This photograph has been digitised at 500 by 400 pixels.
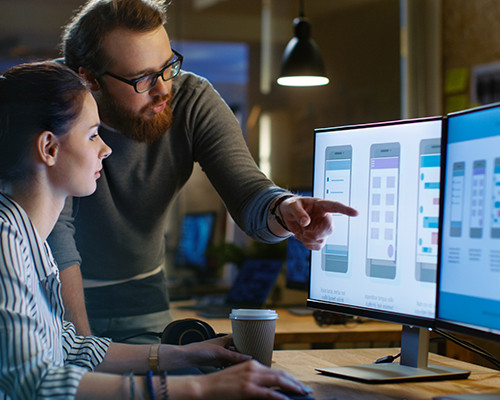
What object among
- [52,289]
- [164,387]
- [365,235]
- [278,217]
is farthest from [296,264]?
[164,387]

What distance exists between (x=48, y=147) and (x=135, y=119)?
1.72 ft

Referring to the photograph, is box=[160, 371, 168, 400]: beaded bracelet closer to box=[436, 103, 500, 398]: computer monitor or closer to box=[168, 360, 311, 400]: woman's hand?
box=[168, 360, 311, 400]: woman's hand

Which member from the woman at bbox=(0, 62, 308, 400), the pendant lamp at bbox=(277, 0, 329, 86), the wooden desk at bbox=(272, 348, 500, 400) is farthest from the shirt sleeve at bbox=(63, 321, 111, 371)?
the pendant lamp at bbox=(277, 0, 329, 86)

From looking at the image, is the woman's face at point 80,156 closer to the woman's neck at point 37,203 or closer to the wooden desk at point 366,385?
the woman's neck at point 37,203

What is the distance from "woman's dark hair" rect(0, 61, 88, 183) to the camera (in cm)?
119

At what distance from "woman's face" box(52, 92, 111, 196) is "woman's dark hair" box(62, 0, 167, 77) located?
44 centimetres

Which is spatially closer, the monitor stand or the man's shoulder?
→ the monitor stand

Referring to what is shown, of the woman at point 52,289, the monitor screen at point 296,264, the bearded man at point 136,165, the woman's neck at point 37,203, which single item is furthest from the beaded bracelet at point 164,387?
the monitor screen at point 296,264

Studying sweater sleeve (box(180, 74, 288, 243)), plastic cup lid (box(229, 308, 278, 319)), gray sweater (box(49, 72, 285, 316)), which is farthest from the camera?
gray sweater (box(49, 72, 285, 316))

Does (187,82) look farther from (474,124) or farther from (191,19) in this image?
(191,19)

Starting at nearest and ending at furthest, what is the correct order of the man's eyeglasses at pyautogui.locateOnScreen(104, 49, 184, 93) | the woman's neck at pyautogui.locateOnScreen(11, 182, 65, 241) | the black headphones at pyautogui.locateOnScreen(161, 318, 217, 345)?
the woman's neck at pyautogui.locateOnScreen(11, 182, 65, 241), the black headphones at pyautogui.locateOnScreen(161, 318, 217, 345), the man's eyeglasses at pyautogui.locateOnScreen(104, 49, 184, 93)

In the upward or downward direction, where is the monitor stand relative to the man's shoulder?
downward

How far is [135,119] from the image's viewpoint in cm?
173

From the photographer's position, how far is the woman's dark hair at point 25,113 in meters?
1.19
